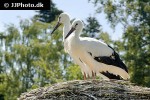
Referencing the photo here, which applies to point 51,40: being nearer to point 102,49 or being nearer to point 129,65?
point 129,65

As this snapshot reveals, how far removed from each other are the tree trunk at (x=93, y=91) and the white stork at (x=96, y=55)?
14.4 ft

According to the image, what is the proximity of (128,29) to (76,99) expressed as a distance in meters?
21.0

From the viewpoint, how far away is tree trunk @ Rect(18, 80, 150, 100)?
12156 mm

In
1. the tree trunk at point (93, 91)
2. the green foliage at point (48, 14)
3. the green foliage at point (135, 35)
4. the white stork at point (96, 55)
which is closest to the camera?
the tree trunk at point (93, 91)

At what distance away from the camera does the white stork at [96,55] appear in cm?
1709

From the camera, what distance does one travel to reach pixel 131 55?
3169cm

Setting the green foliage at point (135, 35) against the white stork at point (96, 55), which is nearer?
the white stork at point (96, 55)

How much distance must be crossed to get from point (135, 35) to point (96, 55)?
15.6m

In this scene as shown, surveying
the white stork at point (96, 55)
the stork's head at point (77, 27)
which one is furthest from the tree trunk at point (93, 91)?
the stork's head at point (77, 27)

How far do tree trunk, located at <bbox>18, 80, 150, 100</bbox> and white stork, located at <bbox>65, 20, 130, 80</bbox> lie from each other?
440cm

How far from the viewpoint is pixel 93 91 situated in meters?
12.3

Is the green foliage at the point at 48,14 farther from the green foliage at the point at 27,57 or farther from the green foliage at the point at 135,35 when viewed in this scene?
the green foliage at the point at 135,35

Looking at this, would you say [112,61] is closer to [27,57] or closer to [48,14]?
[27,57]

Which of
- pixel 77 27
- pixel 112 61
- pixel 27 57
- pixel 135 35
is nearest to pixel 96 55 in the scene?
pixel 112 61
